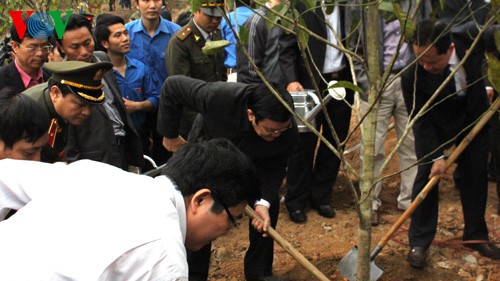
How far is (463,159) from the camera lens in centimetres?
415

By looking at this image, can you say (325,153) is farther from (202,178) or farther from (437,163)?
(202,178)

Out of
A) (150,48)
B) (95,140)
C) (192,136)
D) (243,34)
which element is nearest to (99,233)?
(243,34)

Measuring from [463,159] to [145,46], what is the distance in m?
2.77

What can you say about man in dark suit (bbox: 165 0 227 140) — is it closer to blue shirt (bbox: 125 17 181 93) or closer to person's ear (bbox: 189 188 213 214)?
blue shirt (bbox: 125 17 181 93)

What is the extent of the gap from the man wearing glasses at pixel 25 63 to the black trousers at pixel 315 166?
6.51ft


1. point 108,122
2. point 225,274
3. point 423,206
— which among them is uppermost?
point 108,122

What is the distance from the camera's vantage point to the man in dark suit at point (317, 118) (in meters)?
4.65

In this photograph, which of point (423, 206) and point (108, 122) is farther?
point (423, 206)

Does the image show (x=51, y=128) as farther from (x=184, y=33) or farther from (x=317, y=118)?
(x=317, y=118)

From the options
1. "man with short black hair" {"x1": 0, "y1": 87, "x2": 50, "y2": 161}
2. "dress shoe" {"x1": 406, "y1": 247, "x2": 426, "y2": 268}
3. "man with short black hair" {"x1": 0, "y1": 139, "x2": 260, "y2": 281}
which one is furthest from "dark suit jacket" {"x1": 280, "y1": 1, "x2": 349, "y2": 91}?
"man with short black hair" {"x1": 0, "y1": 139, "x2": 260, "y2": 281}

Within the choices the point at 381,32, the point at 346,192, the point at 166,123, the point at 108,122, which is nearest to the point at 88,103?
the point at 108,122

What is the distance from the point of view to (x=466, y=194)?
14.0ft

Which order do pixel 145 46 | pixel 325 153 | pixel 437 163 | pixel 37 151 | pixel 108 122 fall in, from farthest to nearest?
1. pixel 145 46
2. pixel 325 153
3. pixel 437 163
4. pixel 108 122
5. pixel 37 151

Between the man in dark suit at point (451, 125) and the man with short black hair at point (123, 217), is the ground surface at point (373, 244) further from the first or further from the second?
the man with short black hair at point (123, 217)
